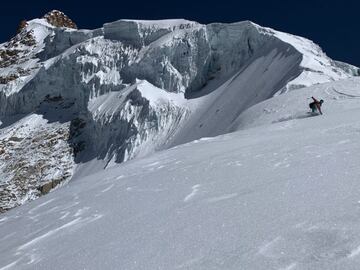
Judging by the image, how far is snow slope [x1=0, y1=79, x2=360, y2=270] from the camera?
17.8 ft

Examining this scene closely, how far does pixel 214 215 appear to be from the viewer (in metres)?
7.14

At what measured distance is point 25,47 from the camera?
116 meters

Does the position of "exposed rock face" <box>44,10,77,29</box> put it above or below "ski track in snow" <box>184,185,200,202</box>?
above

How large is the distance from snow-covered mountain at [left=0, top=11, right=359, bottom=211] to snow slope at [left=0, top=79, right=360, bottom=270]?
4169cm

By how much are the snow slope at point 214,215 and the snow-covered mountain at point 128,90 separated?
4169 centimetres

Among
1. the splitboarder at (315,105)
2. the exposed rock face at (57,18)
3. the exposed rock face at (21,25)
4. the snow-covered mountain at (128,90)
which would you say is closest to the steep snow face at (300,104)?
the splitboarder at (315,105)

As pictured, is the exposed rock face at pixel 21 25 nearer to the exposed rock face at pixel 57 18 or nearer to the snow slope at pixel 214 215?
the exposed rock face at pixel 57 18

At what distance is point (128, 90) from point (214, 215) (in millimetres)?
74629

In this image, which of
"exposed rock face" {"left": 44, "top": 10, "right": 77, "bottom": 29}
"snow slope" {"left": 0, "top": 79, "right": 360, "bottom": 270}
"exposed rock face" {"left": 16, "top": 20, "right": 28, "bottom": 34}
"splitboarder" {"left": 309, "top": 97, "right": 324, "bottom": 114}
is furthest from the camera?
"exposed rock face" {"left": 44, "top": 10, "right": 77, "bottom": 29}

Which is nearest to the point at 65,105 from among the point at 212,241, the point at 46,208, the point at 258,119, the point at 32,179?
the point at 32,179

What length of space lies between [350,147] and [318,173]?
86.3 inches

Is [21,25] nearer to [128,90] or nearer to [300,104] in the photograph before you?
[128,90]

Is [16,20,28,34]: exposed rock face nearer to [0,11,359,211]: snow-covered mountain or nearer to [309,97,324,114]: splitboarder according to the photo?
[0,11,359,211]: snow-covered mountain

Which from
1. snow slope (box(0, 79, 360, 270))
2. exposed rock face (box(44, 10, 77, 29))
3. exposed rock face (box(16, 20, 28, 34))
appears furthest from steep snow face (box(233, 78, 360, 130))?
exposed rock face (box(44, 10, 77, 29))
